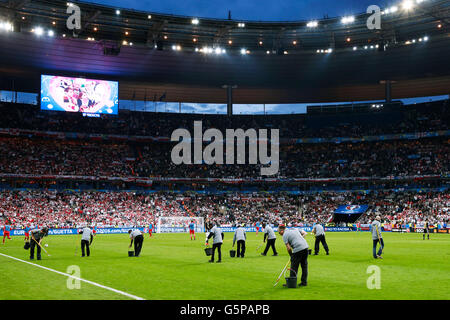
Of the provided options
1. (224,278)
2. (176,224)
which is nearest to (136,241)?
(224,278)

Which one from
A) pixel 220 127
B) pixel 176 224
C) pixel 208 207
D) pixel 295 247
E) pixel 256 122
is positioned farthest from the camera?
pixel 256 122

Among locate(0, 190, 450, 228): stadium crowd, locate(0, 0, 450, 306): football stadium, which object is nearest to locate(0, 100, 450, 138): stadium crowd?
locate(0, 0, 450, 306): football stadium

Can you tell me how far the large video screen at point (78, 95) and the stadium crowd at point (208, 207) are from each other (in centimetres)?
1284

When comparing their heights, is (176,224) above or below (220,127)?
below

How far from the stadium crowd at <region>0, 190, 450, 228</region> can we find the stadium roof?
61.3 feet

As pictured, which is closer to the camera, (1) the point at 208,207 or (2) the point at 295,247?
(2) the point at 295,247

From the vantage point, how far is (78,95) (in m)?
69.5

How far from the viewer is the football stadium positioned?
57469 millimetres

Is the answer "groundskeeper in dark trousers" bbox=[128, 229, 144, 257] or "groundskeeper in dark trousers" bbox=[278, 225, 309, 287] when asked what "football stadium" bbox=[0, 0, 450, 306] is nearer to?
"groundskeeper in dark trousers" bbox=[128, 229, 144, 257]

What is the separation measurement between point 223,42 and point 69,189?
3223 cm

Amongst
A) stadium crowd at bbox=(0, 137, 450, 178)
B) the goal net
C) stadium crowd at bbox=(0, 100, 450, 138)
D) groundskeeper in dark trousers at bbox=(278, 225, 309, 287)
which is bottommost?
the goal net

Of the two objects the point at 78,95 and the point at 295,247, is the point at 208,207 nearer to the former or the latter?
the point at 78,95

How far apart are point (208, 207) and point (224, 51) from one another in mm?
25178

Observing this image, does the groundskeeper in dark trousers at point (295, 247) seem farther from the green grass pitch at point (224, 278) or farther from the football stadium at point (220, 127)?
the football stadium at point (220, 127)
